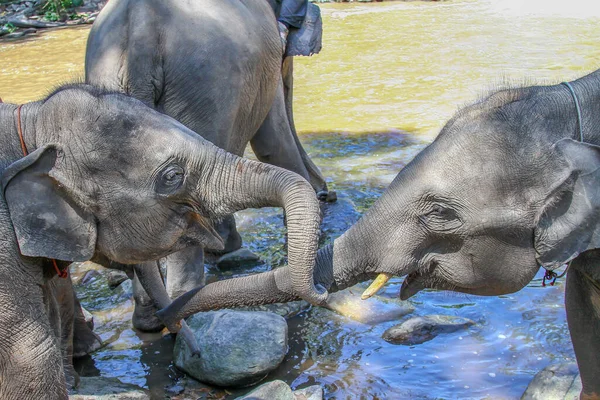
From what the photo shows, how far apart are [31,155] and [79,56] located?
11.2 m

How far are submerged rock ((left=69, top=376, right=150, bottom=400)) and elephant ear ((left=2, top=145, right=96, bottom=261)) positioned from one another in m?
0.96

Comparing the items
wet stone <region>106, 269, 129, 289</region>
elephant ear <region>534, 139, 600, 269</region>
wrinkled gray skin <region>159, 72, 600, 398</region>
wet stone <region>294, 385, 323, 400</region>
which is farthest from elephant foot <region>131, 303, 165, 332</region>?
elephant ear <region>534, 139, 600, 269</region>

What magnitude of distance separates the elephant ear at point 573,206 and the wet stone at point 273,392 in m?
1.40

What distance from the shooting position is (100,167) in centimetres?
296

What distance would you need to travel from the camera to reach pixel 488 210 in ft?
9.73

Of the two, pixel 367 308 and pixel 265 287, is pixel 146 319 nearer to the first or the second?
pixel 367 308

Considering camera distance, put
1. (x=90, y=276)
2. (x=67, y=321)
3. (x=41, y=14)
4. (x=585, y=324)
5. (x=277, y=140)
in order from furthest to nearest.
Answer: (x=41, y=14), (x=277, y=140), (x=90, y=276), (x=67, y=321), (x=585, y=324)

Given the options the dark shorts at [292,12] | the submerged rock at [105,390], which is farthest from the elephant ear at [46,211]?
the dark shorts at [292,12]

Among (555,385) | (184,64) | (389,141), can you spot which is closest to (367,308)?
(555,385)

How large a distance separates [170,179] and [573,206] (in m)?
1.34

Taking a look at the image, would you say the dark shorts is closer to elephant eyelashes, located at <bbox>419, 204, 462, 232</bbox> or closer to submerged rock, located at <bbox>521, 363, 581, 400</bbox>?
submerged rock, located at <bbox>521, 363, 581, 400</bbox>

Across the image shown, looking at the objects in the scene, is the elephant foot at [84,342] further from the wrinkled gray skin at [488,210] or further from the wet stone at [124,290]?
the wrinkled gray skin at [488,210]

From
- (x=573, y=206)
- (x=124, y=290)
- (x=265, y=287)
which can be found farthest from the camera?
(x=124, y=290)

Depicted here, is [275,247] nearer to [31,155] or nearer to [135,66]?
[135,66]
